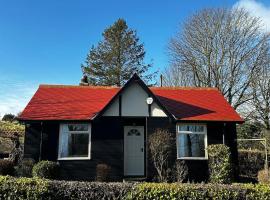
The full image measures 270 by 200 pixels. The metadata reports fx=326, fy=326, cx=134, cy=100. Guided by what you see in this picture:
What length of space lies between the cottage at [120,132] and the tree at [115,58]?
2401 centimetres

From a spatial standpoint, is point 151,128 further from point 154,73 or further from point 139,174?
point 154,73

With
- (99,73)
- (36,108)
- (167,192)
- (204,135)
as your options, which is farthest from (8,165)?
(99,73)

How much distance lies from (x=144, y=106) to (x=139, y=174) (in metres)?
3.59

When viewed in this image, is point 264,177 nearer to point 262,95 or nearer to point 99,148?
point 99,148

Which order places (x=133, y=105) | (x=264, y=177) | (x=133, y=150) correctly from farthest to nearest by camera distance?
(x=133, y=150) < (x=264, y=177) < (x=133, y=105)

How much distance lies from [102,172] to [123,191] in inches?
208

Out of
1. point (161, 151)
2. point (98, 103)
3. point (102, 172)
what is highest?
point (98, 103)

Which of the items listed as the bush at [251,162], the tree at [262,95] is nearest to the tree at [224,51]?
the tree at [262,95]

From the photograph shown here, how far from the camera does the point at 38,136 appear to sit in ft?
51.5

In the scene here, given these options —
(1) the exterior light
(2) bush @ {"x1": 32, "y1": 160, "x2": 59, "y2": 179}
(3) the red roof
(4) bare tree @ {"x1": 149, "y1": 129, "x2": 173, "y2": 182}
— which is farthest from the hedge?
(1) the exterior light

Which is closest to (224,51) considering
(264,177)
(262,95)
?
(262,95)

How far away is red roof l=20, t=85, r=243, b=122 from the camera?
52.7 ft

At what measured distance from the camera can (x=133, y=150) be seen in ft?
55.0

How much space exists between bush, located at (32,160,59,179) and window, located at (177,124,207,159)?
234 inches
